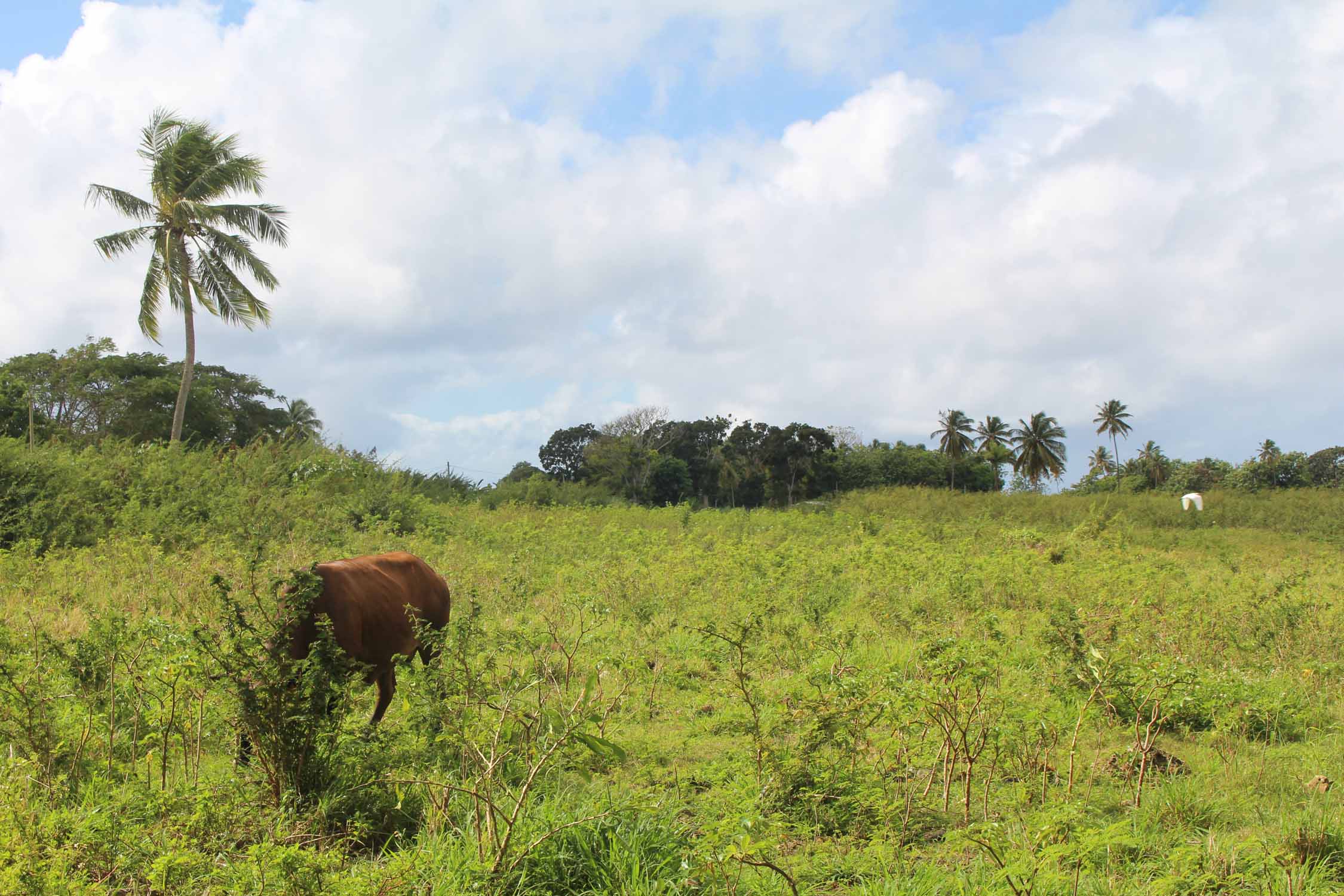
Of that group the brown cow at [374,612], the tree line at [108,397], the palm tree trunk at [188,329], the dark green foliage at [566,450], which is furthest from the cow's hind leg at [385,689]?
the dark green foliage at [566,450]

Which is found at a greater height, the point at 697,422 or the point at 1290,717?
the point at 697,422

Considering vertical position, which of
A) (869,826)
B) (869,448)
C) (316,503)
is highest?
(869,448)

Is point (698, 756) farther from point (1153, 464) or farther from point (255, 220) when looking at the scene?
point (1153, 464)

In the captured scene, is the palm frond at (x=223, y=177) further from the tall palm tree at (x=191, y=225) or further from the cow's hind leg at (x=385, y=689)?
the cow's hind leg at (x=385, y=689)

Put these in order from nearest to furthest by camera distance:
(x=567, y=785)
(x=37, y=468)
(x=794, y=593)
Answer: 1. (x=567, y=785)
2. (x=794, y=593)
3. (x=37, y=468)

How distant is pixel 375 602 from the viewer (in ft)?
16.3

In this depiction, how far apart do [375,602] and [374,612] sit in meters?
0.06

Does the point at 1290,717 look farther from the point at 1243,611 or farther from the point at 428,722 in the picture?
the point at 428,722

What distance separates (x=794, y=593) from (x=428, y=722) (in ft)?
20.0

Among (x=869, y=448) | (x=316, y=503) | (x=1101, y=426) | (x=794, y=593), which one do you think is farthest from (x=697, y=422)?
(x=794, y=593)

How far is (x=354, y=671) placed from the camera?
4.17 meters

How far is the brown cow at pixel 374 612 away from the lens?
459 cm

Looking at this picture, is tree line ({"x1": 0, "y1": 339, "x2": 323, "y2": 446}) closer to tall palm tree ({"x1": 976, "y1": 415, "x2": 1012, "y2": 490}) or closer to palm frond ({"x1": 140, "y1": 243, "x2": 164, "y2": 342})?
palm frond ({"x1": 140, "y1": 243, "x2": 164, "y2": 342})

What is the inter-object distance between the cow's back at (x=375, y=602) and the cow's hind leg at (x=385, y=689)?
2.7 inches
